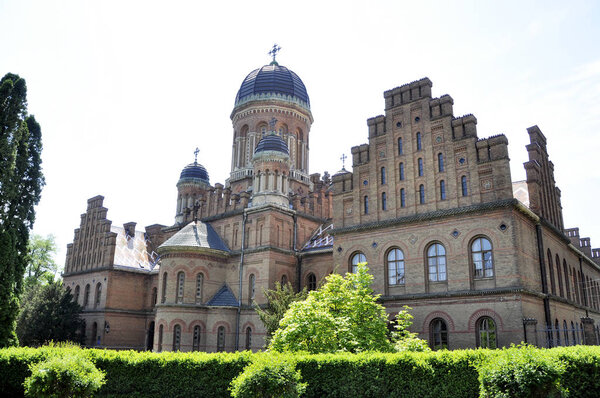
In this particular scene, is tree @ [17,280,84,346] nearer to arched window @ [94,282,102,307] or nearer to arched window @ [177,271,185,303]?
arched window @ [94,282,102,307]

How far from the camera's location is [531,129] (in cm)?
2909

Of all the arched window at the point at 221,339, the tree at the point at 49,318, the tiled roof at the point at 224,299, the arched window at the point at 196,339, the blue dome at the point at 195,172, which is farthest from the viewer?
the blue dome at the point at 195,172

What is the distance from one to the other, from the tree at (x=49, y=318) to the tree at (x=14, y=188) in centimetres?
1541

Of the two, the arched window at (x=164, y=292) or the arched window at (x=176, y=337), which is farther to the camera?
the arched window at (x=164, y=292)

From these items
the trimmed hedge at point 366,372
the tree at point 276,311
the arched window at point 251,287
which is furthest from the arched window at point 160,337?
the trimmed hedge at point 366,372

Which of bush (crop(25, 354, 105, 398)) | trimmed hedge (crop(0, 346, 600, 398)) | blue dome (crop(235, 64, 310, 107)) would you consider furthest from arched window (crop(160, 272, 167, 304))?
blue dome (crop(235, 64, 310, 107))

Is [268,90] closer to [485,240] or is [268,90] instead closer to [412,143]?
[412,143]

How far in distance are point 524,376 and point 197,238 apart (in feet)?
89.9

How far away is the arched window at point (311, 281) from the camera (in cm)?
3547

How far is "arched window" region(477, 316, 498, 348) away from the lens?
22.8 meters

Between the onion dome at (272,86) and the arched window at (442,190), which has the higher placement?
the onion dome at (272,86)

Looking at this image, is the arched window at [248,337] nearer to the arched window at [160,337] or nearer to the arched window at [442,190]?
the arched window at [160,337]

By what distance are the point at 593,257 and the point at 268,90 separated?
33.5 m

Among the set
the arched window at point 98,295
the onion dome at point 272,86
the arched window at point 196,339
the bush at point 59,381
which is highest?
the onion dome at point 272,86
